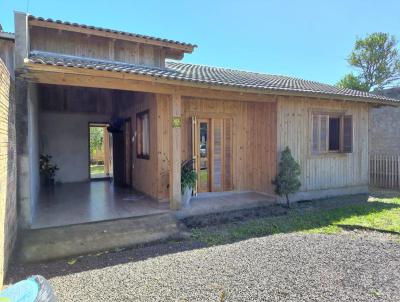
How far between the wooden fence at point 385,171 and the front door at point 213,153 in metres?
7.13

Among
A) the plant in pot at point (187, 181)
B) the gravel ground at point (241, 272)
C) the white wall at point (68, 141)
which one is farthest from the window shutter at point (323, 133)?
the white wall at point (68, 141)

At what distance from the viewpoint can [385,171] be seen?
1119 centimetres

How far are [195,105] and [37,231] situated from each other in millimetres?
4825

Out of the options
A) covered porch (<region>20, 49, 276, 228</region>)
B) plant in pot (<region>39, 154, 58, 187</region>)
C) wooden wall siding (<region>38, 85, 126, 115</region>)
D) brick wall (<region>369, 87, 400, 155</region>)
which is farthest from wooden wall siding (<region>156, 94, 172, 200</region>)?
brick wall (<region>369, 87, 400, 155</region>)

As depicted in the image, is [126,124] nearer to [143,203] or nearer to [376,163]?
[143,203]

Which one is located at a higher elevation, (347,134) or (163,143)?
(347,134)

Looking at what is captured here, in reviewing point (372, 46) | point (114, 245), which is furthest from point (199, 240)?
point (372, 46)

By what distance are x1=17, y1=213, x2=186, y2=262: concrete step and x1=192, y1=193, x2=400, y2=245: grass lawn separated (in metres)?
0.70

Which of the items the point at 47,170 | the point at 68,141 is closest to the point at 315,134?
the point at 68,141

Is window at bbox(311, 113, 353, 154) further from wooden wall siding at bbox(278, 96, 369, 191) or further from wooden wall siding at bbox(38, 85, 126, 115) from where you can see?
wooden wall siding at bbox(38, 85, 126, 115)

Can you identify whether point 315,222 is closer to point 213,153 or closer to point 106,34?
point 213,153

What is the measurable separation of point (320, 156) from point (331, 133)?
3.24 ft

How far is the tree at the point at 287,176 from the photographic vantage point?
7402mm

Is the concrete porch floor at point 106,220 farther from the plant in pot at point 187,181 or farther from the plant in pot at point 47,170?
the plant in pot at point 47,170
